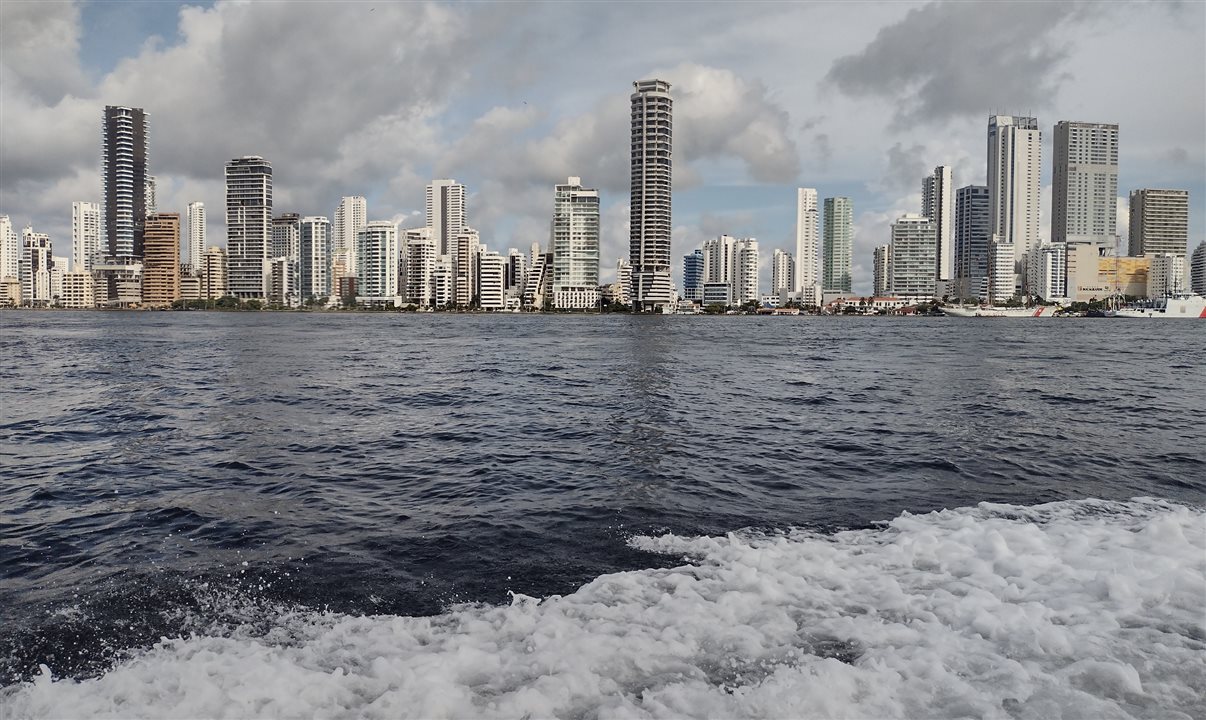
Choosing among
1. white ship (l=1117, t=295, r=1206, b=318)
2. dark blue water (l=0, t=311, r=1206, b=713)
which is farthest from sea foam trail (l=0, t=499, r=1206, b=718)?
white ship (l=1117, t=295, r=1206, b=318)

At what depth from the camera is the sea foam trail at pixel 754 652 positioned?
6.16 meters

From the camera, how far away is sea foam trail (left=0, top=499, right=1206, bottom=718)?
616cm

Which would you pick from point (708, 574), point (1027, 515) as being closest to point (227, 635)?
point (708, 574)

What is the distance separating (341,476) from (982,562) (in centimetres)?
1114

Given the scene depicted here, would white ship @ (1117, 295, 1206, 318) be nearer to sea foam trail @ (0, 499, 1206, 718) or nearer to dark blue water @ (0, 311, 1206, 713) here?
dark blue water @ (0, 311, 1206, 713)

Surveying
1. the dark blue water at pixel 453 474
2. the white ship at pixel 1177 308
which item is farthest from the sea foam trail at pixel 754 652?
the white ship at pixel 1177 308

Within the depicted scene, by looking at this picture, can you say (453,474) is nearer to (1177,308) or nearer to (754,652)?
(754,652)

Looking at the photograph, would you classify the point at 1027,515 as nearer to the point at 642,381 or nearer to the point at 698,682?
the point at 698,682

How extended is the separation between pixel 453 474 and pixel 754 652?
361 inches

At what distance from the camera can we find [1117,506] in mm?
12422

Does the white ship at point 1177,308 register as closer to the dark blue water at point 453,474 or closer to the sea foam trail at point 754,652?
the dark blue water at point 453,474

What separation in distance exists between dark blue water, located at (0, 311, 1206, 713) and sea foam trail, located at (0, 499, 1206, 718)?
75cm

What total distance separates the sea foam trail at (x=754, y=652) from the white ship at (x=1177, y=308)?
19966 cm

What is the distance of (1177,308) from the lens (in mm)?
170125
